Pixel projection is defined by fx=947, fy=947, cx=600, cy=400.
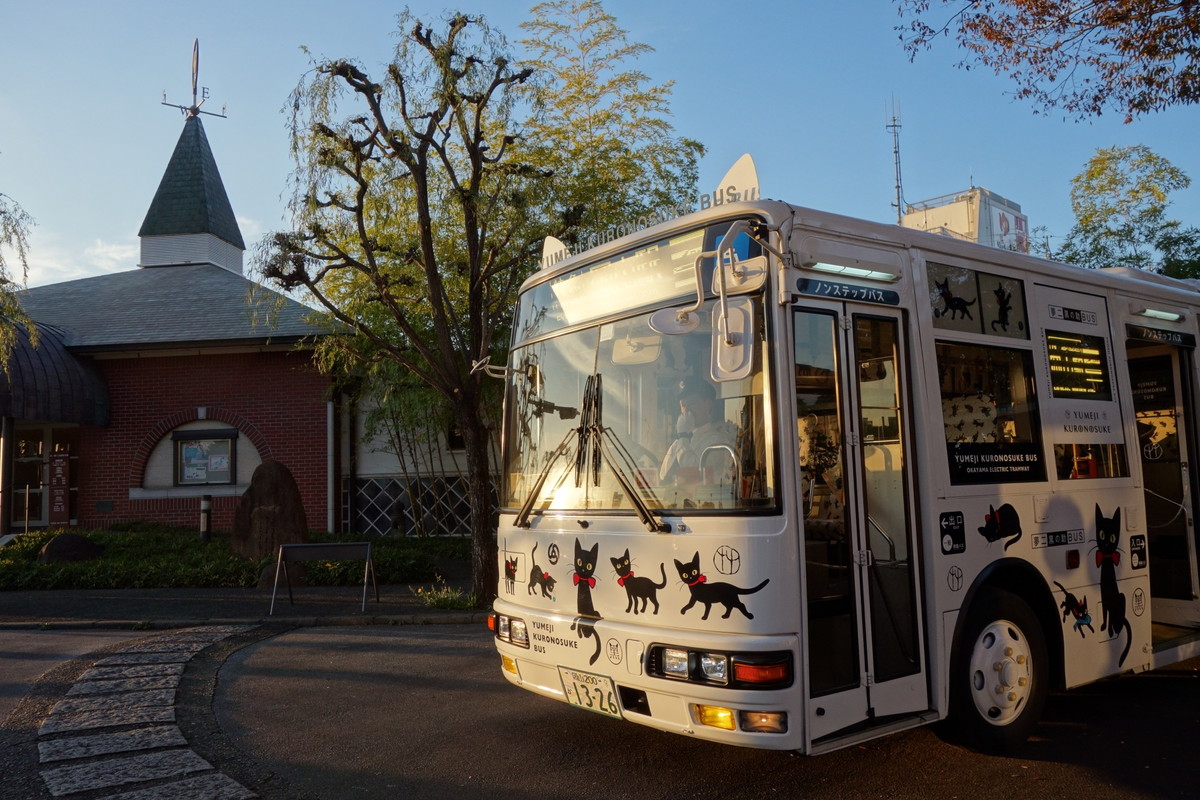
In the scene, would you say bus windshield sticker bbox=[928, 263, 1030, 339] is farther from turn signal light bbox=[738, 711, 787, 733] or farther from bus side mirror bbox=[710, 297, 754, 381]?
turn signal light bbox=[738, 711, 787, 733]

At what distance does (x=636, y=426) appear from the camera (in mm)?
4871

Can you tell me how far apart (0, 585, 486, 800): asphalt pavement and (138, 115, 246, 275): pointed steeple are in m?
15.0

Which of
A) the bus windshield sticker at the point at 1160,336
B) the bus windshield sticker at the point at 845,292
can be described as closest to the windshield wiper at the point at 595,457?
the bus windshield sticker at the point at 845,292

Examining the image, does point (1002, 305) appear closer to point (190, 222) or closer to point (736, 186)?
point (736, 186)

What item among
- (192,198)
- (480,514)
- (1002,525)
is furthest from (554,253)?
(192,198)

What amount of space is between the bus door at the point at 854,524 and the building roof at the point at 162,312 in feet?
43.3

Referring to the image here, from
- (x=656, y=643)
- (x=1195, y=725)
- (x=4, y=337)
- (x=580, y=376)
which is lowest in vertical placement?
(x=1195, y=725)

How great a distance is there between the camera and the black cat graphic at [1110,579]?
5.95 m

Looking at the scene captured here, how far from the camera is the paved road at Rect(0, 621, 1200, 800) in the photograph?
4.87 meters

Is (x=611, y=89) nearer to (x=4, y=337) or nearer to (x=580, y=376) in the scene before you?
(x=4, y=337)

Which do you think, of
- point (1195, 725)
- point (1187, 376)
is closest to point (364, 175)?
point (1187, 376)

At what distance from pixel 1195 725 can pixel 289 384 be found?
17418 mm

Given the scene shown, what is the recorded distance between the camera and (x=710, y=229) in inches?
188

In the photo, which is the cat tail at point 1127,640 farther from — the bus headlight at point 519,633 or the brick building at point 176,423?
the brick building at point 176,423
